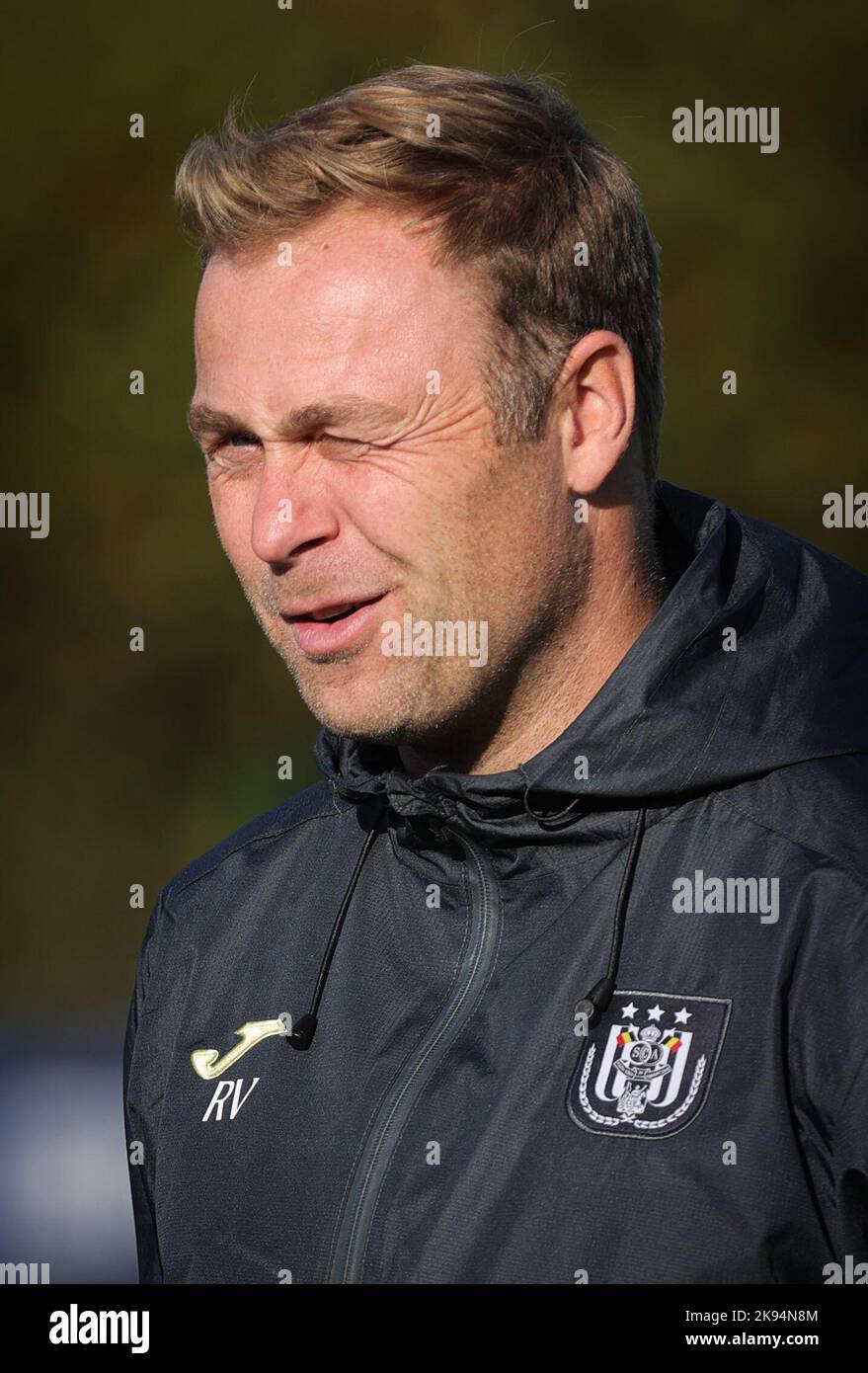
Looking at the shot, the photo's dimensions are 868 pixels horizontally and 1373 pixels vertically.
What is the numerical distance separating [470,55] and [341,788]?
12.8ft

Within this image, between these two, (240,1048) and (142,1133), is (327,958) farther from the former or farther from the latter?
(142,1133)

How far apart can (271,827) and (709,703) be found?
63 cm

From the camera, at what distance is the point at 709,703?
1501mm

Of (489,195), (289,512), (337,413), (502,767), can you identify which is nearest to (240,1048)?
(502,767)

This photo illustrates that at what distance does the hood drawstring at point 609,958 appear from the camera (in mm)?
1445

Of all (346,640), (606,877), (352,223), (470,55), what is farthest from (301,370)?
(470,55)

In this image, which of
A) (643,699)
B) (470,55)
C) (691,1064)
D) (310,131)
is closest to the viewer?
(691,1064)

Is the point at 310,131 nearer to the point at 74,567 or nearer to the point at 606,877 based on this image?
the point at 606,877

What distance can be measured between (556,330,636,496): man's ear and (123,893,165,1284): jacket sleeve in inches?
29.5

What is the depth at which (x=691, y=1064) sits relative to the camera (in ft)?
4.54

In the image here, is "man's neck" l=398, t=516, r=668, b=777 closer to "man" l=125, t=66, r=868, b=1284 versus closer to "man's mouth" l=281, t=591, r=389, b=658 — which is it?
Answer: "man" l=125, t=66, r=868, b=1284

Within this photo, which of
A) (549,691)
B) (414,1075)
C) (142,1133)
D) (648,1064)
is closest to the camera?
(648,1064)

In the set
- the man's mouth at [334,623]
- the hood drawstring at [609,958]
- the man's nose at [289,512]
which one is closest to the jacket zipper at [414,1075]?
the hood drawstring at [609,958]

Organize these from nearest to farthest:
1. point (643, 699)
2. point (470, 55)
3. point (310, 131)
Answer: point (643, 699), point (310, 131), point (470, 55)
